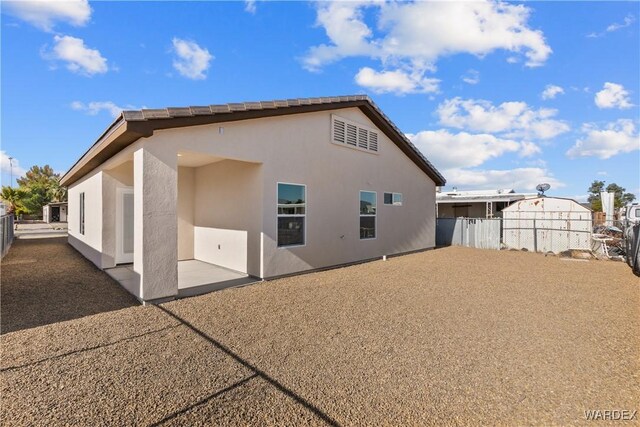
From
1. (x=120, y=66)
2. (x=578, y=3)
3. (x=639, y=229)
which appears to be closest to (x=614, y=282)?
(x=639, y=229)

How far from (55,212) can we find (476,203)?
48780 mm

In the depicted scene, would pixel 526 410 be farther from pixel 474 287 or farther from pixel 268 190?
pixel 268 190

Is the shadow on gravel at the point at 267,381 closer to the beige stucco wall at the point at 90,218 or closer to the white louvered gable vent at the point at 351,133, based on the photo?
the beige stucco wall at the point at 90,218

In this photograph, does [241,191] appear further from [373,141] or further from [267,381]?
[267,381]

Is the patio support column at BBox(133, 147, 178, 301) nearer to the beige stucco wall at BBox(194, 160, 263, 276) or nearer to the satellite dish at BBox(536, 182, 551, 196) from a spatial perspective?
the beige stucco wall at BBox(194, 160, 263, 276)

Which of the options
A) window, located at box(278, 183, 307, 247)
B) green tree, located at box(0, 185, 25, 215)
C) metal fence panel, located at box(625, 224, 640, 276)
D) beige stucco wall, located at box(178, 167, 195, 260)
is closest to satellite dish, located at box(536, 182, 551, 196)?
metal fence panel, located at box(625, 224, 640, 276)

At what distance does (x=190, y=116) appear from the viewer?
244 inches

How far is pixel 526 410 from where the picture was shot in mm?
2891

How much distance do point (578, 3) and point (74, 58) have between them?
47.5 ft

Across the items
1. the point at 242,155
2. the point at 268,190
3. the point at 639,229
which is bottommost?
the point at 639,229

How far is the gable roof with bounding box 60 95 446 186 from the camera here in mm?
5645

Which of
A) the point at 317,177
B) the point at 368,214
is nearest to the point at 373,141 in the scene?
the point at 368,214

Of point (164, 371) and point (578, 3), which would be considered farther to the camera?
point (578, 3)

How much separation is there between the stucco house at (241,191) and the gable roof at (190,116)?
2cm
